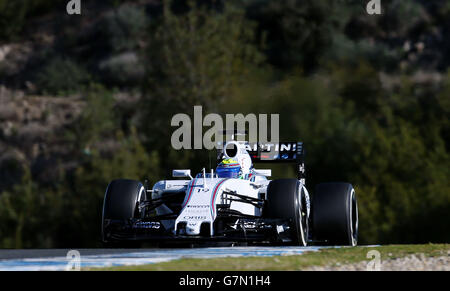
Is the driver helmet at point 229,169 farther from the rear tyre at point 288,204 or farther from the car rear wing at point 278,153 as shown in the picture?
the rear tyre at point 288,204

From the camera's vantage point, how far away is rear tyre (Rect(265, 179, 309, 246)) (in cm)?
1274

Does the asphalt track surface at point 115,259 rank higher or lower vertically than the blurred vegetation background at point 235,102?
lower

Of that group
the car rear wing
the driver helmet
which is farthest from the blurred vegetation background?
the driver helmet

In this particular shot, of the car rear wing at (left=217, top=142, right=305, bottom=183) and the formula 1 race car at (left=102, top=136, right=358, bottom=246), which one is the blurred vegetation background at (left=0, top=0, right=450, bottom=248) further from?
the formula 1 race car at (left=102, top=136, right=358, bottom=246)

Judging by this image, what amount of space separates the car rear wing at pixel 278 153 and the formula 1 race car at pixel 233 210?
421 millimetres

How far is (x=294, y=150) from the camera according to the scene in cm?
1553

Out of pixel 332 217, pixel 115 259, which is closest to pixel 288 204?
pixel 332 217

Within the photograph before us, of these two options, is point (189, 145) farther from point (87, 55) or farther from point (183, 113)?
point (87, 55)

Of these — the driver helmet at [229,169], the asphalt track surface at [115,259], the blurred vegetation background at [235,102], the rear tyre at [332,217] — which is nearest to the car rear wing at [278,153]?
the driver helmet at [229,169]

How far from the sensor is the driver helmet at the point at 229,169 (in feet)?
46.8

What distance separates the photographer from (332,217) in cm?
1343

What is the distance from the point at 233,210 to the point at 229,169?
1.46 meters
